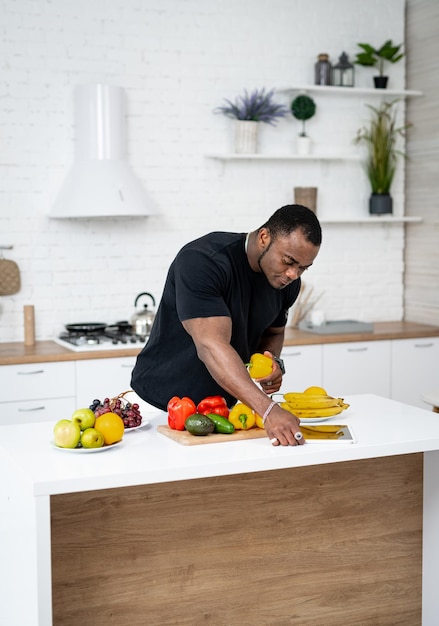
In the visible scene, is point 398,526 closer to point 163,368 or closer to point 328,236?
point 163,368

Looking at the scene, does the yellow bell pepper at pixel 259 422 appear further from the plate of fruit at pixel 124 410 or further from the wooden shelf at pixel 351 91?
the wooden shelf at pixel 351 91

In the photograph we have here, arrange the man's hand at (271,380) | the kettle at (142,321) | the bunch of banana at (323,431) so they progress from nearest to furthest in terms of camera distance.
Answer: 1. the bunch of banana at (323,431)
2. the man's hand at (271,380)
3. the kettle at (142,321)

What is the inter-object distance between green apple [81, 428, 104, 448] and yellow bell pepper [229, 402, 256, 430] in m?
0.46

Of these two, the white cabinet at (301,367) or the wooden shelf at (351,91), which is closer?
the white cabinet at (301,367)

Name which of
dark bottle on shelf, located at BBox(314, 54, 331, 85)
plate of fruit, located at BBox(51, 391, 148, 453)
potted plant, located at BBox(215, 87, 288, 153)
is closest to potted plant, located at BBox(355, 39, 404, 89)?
dark bottle on shelf, located at BBox(314, 54, 331, 85)

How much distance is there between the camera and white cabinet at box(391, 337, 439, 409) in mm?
5672

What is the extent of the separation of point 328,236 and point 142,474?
401cm

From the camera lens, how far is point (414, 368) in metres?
5.72

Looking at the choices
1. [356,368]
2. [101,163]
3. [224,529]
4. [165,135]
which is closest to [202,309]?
[224,529]

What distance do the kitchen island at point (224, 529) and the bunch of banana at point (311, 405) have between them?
6 centimetres

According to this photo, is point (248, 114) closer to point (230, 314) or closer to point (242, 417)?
point (230, 314)

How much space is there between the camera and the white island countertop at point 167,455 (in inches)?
93.7

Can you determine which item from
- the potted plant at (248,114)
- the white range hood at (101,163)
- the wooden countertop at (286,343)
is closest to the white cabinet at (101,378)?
the wooden countertop at (286,343)

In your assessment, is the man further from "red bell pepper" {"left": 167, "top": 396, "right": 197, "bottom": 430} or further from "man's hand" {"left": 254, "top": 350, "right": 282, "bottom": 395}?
"red bell pepper" {"left": 167, "top": 396, "right": 197, "bottom": 430}
